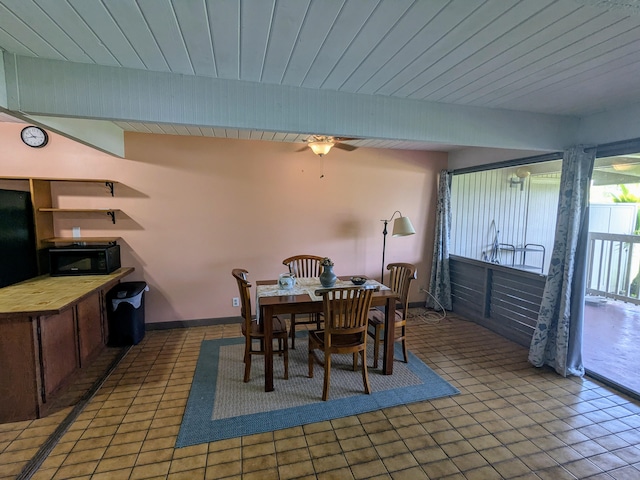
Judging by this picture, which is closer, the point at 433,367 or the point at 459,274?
the point at 433,367

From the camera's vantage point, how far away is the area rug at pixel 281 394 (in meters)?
2.19

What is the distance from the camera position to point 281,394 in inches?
100

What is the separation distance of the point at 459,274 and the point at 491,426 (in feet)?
8.69

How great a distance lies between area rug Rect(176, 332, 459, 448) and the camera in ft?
7.18

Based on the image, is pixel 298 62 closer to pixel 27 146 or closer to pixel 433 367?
pixel 433 367

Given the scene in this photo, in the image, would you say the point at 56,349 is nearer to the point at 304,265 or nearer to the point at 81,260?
the point at 81,260

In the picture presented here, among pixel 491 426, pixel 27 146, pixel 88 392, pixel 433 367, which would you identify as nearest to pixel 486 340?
pixel 433 367

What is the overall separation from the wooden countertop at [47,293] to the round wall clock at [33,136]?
4.57 feet

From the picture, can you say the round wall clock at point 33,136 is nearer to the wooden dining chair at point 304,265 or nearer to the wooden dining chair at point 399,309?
the wooden dining chair at point 304,265

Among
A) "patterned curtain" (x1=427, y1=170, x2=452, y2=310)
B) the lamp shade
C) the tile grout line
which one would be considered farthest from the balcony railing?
the tile grout line

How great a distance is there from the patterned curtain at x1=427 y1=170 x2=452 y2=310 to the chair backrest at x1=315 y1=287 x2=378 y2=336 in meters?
2.53

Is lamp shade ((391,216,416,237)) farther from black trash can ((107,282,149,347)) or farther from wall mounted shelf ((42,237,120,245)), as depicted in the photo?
wall mounted shelf ((42,237,120,245))

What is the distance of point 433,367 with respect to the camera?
9.85 feet

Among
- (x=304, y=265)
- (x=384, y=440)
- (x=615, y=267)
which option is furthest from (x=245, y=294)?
(x=615, y=267)
